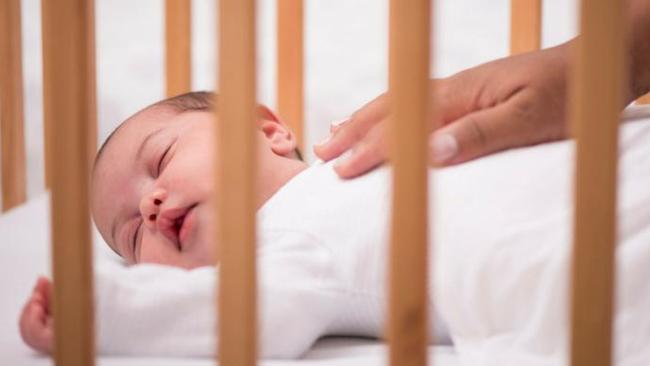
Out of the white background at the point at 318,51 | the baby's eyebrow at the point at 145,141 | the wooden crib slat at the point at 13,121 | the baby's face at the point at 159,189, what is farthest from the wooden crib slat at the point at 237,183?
the white background at the point at 318,51

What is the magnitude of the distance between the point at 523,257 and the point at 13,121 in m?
0.82

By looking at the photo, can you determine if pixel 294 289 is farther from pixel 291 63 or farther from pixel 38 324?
pixel 291 63

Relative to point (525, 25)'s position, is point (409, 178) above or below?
A: below

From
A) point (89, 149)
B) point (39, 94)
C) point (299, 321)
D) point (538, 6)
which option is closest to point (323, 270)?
point (299, 321)

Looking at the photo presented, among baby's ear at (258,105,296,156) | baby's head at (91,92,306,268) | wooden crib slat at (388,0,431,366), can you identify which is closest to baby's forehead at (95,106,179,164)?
baby's head at (91,92,306,268)

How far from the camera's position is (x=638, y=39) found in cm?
88

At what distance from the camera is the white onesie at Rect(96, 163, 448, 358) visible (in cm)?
83

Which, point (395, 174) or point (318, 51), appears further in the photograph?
point (318, 51)

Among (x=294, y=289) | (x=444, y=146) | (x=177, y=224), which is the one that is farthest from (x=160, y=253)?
(x=444, y=146)

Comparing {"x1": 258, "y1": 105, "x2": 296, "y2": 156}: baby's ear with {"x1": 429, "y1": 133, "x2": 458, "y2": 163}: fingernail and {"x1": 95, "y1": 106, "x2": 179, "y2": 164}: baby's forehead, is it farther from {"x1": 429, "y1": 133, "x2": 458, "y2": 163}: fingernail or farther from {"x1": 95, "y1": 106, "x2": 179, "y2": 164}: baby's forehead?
{"x1": 429, "y1": 133, "x2": 458, "y2": 163}: fingernail

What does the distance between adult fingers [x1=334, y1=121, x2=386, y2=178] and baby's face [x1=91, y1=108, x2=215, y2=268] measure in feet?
0.55

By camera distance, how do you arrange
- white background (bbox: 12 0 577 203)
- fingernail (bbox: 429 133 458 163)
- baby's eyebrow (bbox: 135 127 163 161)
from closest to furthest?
fingernail (bbox: 429 133 458 163) → baby's eyebrow (bbox: 135 127 163 161) → white background (bbox: 12 0 577 203)

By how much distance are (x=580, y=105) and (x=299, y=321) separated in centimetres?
35

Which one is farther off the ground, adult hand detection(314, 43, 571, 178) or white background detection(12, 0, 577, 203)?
white background detection(12, 0, 577, 203)
